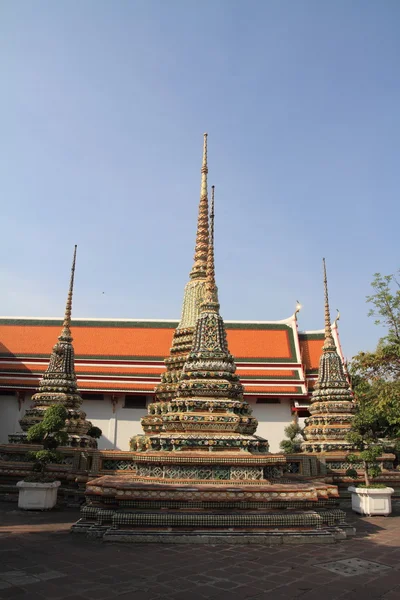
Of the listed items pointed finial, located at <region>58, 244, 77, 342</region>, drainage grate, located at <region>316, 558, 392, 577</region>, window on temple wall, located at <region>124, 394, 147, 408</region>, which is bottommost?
drainage grate, located at <region>316, 558, 392, 577</region>

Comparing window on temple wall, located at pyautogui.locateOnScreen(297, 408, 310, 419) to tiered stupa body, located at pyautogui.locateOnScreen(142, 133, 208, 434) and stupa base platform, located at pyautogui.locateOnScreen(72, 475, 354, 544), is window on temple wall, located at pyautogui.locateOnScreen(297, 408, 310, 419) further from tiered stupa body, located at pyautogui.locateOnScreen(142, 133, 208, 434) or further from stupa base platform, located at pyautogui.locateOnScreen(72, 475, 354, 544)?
stupa base platform, located at pyautogui.locateOnScreen(72, 475, 354, 544)

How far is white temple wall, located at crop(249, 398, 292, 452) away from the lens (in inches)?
976

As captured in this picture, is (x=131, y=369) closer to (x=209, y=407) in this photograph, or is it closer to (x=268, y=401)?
(x=268, y=401)

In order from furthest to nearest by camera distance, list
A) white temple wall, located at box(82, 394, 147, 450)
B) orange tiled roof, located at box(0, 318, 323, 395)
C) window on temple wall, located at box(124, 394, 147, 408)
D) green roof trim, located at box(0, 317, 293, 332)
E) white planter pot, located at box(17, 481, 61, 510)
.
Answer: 1. green roof trim, located at box(0, 317, 293, 332)
2. window on temple wall, located at box(124, 394, 147, 408)
3. orange tiled roof, located at box(0, 318, 323, 395)
4. white temple wall, located at box(82, 394, 147, 450)
5. white planter pot, located at box(17, 481, 61, 510)

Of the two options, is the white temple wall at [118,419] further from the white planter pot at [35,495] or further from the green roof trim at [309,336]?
the white planter pot at [35,495]

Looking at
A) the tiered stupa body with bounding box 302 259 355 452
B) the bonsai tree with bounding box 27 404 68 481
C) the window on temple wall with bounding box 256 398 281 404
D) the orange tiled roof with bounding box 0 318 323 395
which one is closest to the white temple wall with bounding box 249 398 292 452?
the window on temple wall with bounding box 256 398 281 404

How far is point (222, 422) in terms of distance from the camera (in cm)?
1023

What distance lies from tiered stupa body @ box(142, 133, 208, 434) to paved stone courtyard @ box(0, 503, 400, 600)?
595cm

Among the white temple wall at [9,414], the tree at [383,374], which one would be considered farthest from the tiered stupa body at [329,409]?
the white temple wall at [9,414]

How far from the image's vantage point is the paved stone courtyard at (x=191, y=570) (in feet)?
17.0

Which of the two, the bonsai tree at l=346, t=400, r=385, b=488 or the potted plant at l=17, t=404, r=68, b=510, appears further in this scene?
the bonsai tree at l=346, t=400, r=385, b=488

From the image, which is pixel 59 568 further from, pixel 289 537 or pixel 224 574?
pixel 289 537

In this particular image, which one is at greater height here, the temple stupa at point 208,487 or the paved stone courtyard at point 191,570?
the temple stupa at point 208,487

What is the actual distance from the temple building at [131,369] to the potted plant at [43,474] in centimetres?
1061
